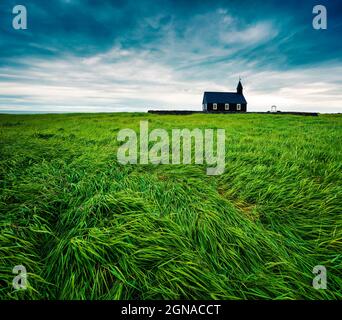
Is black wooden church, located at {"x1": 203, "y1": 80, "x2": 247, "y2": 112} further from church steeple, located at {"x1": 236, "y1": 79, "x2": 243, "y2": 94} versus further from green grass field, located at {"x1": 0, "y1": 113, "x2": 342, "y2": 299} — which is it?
green grass field, located at {"x1": 0, "y1": 113, "x2": 342, "y2": 299}

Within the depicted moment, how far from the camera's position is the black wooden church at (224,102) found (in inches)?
1592

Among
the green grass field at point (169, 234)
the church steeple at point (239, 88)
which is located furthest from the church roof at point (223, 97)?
the green grass field at point (169, 234)

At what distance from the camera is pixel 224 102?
40.4 m

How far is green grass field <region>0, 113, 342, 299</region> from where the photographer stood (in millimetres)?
1642

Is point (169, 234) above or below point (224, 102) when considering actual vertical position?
below

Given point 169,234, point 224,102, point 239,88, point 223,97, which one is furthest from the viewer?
point 239,88

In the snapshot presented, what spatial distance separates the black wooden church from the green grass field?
3879 cm

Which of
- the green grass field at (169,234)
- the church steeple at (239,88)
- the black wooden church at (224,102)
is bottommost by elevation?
the green grass field at (169,234)

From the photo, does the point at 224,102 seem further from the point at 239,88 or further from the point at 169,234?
the point at 169,234

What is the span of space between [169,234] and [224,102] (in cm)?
4139

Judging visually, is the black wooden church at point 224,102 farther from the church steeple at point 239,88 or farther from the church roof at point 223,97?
the church steeple at point 239,88

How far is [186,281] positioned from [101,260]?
2.30 feet

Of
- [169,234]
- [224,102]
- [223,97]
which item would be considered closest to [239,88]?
[223,97]

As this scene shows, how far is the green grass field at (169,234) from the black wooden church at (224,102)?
38.8m
